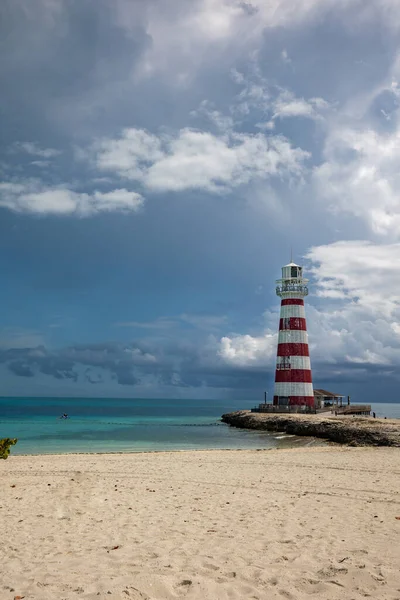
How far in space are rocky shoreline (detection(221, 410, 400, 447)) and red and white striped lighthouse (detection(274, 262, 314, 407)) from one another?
325 centimetres

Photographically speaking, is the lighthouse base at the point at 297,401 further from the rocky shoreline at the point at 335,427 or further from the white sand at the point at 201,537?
the white sand at the point at 201,537

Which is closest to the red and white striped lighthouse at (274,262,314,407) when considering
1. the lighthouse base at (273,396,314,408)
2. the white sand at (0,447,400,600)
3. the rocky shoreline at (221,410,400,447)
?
the lighthouse base at (273,396,314,408)

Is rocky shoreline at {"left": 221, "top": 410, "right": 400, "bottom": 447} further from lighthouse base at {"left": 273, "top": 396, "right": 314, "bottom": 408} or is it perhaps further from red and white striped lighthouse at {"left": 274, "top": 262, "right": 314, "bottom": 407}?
red and white striped lighthouse at {"left": 274, "top": 262, "right": 314, "bottom": 407}

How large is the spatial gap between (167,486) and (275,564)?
7.65 metres

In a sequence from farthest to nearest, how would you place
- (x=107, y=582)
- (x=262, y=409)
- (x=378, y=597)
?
1. (x=262, y=409)
2. (x=107, y=582)
3. (x=378, y=597)

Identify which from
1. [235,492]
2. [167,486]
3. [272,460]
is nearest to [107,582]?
[235,492]

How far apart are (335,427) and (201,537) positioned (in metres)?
35.3

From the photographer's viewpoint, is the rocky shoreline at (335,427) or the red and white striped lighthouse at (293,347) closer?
the rocky shoreline at (335,427)

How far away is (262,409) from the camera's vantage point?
56188 mm

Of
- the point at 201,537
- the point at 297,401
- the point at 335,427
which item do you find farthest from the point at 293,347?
the point at 201,537

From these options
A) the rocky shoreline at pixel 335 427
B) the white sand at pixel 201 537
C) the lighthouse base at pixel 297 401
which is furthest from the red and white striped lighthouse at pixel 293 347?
the white sand at pixel 201 537

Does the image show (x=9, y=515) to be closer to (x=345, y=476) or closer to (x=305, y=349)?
(x=345, y=476)

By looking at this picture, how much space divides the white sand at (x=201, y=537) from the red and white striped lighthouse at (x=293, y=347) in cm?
3526

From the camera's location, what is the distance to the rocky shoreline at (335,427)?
34.0 meters
